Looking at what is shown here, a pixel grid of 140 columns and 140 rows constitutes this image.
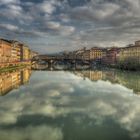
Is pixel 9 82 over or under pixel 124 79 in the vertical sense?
over

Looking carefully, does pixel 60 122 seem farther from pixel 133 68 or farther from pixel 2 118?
pixel 133 68

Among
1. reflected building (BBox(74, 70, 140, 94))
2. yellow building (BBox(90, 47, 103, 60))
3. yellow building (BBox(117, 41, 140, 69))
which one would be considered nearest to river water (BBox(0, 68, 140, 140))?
reflected building (BBox(74, 70, 140, 94))

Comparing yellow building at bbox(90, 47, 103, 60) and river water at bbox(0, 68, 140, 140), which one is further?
yellow building at bbox(90, 47, 103, 60)

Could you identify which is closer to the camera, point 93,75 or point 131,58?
point 93,75

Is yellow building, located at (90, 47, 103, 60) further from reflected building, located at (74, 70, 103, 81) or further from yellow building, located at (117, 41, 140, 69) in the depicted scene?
reflected building, located at (74, 70, 103, 81)

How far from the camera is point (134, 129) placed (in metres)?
15.9

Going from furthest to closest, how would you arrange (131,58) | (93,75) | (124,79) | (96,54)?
1. (96,54)
2. (131,58)
3. (93,75)
4. (124,79)

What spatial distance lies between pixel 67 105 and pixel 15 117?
5588 millimetres

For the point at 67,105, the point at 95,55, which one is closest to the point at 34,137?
the point at 67,105

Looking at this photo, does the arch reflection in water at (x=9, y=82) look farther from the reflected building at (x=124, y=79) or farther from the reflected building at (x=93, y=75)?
the reflected building at (x=124, y=79)

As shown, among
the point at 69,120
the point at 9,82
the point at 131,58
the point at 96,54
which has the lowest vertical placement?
the point at 69,120

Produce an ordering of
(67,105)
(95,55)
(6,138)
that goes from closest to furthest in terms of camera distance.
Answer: (6,138), (67,105), (95,55)

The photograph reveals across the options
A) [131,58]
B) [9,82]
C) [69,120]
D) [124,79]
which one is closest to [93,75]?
[124,79]

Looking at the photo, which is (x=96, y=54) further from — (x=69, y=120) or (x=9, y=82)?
(x=69, y=120)
